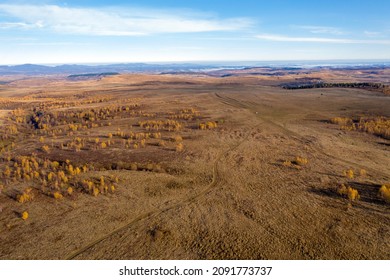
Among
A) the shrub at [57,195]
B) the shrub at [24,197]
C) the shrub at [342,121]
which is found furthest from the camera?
the shrub at [342,121]

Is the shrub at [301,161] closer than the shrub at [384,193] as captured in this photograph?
No

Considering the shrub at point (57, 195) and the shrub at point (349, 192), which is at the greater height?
the shrub at point (349, 192)

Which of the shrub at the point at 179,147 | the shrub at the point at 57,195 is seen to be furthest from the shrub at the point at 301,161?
the shrub at the point at 57,195

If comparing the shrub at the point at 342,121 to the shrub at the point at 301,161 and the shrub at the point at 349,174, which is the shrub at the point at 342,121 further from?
the shrub at the point at 349,174

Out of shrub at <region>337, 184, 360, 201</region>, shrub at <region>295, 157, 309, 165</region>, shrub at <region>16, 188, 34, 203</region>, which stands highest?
shrub at <region>295, 157, 309, 165</region>

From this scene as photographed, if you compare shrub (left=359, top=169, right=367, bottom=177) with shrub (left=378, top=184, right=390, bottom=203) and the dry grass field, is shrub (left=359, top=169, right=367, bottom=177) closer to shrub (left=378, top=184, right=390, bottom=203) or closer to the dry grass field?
the dry grass field

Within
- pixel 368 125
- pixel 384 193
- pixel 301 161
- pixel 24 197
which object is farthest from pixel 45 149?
pixel 368 125

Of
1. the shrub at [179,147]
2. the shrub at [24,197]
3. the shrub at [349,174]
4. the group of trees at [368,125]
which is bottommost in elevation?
the shrub at [24,197]

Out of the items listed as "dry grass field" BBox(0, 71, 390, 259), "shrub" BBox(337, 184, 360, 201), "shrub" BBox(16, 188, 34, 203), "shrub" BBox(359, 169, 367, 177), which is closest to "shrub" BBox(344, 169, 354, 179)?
"dry grass field" BBox(0, 71, 390, 259)

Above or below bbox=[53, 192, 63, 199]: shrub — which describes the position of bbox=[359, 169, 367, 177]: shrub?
above

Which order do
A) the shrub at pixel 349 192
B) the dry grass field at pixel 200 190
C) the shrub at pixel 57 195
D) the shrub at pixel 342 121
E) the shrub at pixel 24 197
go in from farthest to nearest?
the shrub at pixel 342 121
the shrub at pixel 57 195
the shrub at pixel 24 197
the shrub at pixel 349 192
the dry grass field at pixel 200 190
